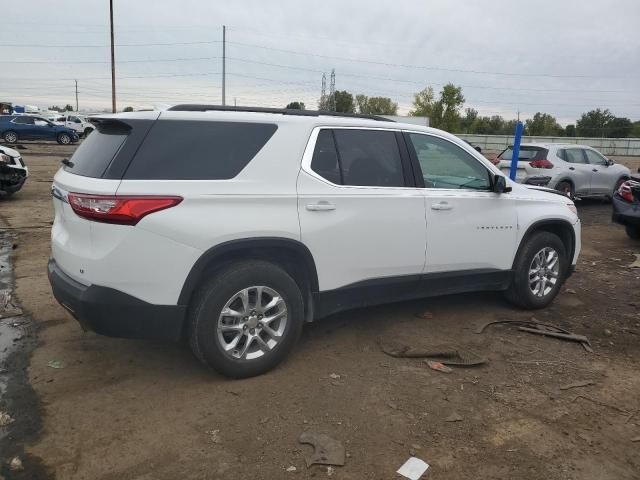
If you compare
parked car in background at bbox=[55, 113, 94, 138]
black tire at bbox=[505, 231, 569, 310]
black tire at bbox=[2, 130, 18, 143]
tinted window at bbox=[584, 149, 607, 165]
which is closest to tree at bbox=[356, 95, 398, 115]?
parked car in background at bbox=[55, 113, 94, 138]

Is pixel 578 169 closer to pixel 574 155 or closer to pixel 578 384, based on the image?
pixel 574 155

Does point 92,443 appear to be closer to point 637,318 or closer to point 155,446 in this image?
point 155,446

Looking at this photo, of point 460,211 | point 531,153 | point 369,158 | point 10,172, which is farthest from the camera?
point 531,153

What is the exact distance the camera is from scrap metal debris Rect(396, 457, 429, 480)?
9.18 feet

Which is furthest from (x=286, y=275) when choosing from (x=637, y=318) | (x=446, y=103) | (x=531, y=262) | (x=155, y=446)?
(x=446, y=103)

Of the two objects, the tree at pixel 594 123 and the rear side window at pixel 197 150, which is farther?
the tree at pixel 594 123

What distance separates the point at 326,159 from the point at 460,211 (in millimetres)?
1374

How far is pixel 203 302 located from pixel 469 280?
99.6 inches

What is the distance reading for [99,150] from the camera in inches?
140

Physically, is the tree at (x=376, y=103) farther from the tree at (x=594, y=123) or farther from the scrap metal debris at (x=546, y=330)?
the scrap metal debris at (x=546, y=330)

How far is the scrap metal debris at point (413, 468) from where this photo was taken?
110 inches

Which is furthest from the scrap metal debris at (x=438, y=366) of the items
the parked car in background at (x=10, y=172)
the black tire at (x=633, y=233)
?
the parked car in background at (x=10, y=172)

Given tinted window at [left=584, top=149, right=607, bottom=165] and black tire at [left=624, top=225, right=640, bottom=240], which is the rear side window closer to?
black tire at [left=624, top=225, right=640, bottom=240]

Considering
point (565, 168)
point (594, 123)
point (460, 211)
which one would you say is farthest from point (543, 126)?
point (460, 211)
